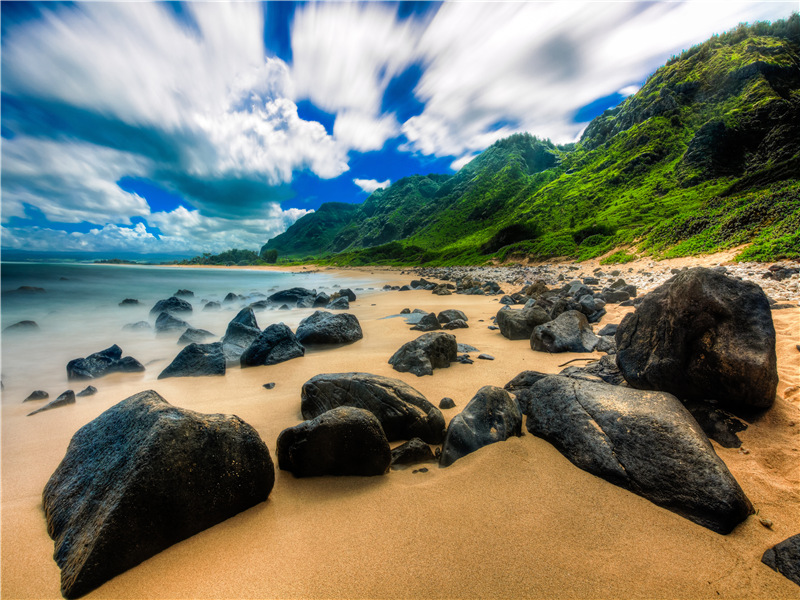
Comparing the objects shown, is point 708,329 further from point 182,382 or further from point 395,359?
point 182,382

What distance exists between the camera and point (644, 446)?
105 inches

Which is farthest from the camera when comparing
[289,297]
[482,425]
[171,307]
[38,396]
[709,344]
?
[289,297]

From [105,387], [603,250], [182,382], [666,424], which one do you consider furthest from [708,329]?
[603,250]

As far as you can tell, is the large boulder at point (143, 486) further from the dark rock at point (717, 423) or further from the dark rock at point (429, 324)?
the dark rock at point (429, 324)

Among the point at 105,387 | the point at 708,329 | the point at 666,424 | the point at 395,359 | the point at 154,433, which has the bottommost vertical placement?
the point at 105,387

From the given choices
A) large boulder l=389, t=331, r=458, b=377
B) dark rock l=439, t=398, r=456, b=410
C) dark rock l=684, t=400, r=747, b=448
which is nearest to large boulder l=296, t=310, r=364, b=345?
large boulder l=389, t=331, r=458, b=377

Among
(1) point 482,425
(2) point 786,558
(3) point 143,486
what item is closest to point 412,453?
(1) point 482,425

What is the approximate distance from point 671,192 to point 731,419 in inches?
2011

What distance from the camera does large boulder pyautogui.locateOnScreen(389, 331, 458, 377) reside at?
5621 mm

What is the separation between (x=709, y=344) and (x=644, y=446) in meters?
1.50

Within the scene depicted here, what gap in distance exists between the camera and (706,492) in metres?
2.29

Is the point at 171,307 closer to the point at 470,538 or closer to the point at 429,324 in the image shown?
the point at 429,324

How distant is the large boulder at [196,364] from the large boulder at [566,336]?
6.74 m

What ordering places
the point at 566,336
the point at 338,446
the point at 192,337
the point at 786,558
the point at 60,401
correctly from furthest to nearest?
the point at 192,337, the point at 566,336, the point at 60,401, the point at 338,446, the point at 786,558
